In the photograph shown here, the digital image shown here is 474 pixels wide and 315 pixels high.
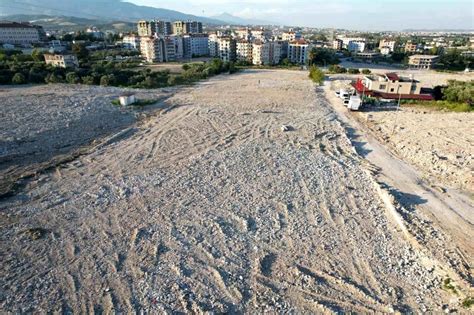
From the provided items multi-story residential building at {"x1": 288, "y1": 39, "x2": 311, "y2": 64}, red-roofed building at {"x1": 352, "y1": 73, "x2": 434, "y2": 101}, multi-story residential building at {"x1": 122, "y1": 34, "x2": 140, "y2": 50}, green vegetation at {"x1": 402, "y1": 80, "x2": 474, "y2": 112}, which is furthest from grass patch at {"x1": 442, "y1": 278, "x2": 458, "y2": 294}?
multi-story residential building at {"x1": 122, "y1": 34, "x2": 140, "y2": 50}

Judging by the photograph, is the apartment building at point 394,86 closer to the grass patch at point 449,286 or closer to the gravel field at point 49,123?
the gravel field at point 49,123

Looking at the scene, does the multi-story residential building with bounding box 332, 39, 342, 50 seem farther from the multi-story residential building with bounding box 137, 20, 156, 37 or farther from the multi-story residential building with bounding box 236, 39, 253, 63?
the multi-story residential building with bounding box 137, 20, 156, 37

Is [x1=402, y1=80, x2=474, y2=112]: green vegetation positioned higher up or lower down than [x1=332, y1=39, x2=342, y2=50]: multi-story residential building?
lower down

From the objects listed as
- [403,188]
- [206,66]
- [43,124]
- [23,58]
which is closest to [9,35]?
[23,58]

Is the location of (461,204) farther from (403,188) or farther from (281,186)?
(281,186)

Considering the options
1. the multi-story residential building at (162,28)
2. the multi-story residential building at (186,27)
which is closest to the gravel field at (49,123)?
the multi-story residential building at (162,28)

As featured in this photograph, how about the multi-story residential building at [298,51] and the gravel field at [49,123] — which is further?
the multi-story residential building at [298,51]
